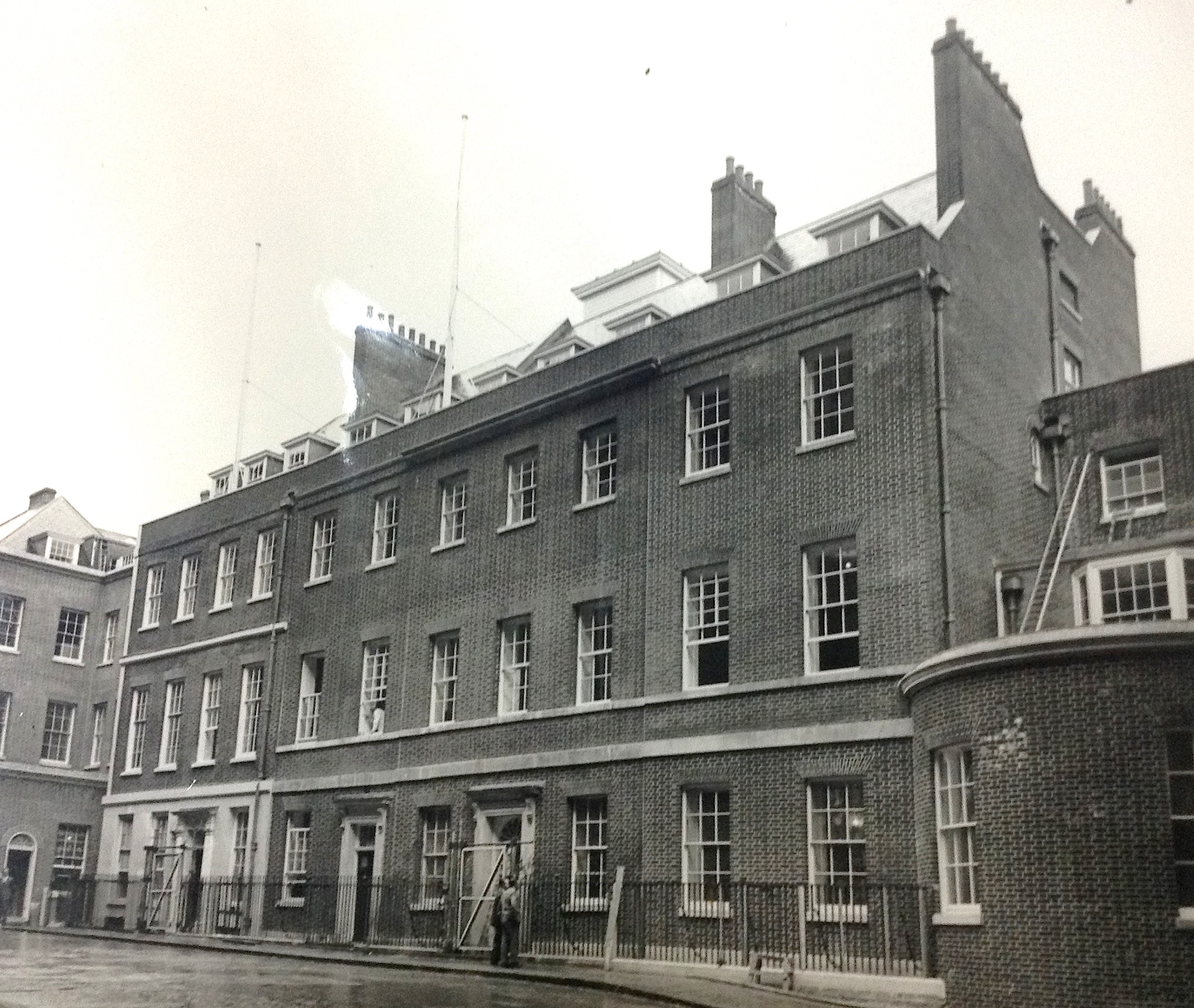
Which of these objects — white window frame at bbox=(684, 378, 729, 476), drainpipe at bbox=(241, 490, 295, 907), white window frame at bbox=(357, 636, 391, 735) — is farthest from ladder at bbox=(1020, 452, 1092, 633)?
drainpipe at bbox=(241, 490, 295, 907)

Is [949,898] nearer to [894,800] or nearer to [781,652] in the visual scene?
[894,800]

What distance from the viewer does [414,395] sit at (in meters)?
39.5

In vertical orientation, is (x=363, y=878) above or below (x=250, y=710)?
below

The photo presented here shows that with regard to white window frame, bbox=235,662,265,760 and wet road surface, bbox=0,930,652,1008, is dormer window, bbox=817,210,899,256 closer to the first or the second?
wet road surface, bbox=0,930,652,1008

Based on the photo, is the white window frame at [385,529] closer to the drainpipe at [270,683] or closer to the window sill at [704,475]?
the drainpipe at [270,683]

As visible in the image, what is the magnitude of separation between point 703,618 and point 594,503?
3.87m

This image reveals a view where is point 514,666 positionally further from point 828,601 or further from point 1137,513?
point 1137,513

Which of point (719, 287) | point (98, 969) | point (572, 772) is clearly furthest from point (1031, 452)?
point (98, 969)

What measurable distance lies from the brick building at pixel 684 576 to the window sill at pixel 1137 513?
109 centimetres

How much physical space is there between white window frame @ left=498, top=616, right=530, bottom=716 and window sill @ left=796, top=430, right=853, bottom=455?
25.6ft

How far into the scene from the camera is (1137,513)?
2380cm

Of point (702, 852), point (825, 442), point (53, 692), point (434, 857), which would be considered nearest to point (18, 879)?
point (53, 692)

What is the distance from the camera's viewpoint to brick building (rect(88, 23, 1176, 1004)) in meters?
21.4

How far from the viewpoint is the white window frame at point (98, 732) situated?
1799 inches
